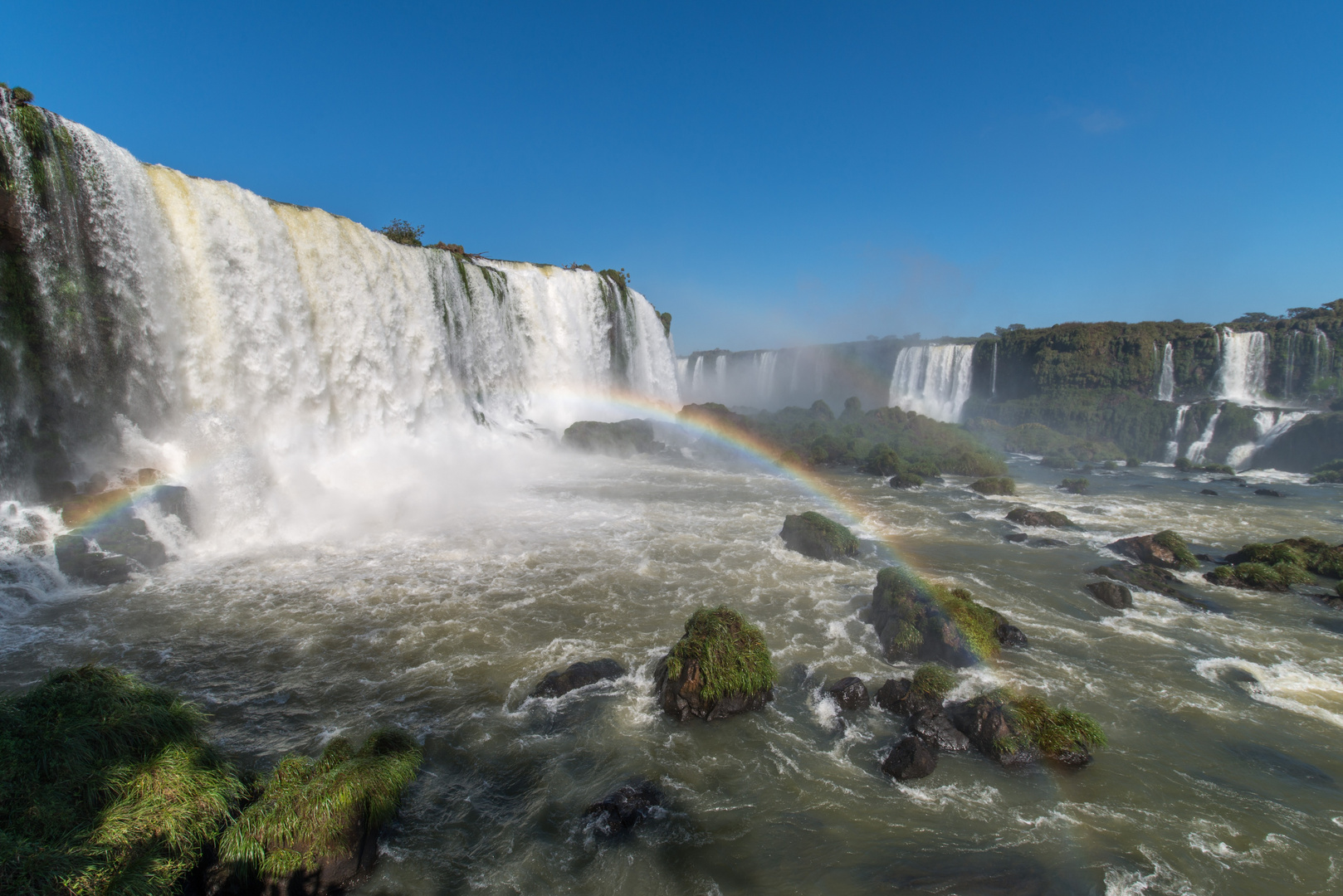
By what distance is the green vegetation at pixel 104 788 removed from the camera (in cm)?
332

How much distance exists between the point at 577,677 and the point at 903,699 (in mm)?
4154

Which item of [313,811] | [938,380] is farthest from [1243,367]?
[313,811]

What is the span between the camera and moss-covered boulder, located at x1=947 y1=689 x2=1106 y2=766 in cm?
607

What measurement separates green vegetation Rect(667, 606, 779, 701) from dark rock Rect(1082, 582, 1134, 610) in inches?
290

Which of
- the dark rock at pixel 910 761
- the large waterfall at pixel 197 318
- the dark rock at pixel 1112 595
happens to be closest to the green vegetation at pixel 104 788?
the dark rock at pixel 910 761

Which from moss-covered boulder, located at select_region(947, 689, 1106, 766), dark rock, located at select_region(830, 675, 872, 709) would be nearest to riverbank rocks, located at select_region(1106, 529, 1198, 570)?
moss-covered boulder, located at select_region(947, 689, 1106, 766)

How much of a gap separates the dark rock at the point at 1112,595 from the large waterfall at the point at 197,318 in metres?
19.7

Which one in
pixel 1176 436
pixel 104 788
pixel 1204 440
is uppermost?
pixel 1176 436

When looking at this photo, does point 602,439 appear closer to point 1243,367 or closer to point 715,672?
point 715,672

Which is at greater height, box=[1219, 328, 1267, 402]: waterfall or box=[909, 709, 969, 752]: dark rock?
box=[1219, 328, 1267, 402]: waterfall

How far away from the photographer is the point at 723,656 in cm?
727

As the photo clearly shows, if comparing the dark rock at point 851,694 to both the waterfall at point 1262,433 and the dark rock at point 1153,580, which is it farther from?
the waterfall at point 1262,433

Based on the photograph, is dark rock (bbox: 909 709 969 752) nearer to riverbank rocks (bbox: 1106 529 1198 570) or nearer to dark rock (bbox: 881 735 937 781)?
dark rock (bbox: 881 735 937 781)

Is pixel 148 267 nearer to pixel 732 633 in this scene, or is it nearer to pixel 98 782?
pixel 98 782
